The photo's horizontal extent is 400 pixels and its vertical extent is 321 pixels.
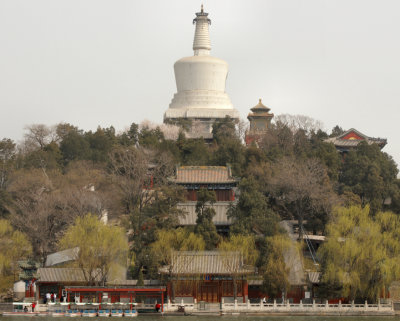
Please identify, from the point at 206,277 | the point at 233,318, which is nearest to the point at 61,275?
the point at 206,277

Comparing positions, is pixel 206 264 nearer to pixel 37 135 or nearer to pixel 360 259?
pixel 360 259

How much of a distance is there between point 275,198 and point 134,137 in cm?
1882

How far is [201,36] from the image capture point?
323 feet

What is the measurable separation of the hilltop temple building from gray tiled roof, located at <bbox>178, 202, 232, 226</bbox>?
32.1m

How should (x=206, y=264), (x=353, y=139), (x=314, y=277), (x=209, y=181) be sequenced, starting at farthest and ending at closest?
(x=353, y=139)
(x=209, y=181)
(x=206, y=264)
(x=314, y=277)

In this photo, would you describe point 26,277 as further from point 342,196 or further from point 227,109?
point 227,109

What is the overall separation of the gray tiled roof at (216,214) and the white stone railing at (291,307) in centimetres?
973

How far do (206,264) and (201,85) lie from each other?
154 feet

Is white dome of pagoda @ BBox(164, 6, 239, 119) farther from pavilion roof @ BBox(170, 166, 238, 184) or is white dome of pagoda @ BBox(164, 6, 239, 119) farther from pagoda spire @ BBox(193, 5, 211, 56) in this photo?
pavilion roof @ BBox(170, 166, 238, 184)

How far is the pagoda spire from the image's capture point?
98.4 metres

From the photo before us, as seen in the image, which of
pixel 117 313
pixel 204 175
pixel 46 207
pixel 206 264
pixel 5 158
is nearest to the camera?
pixel 117 313

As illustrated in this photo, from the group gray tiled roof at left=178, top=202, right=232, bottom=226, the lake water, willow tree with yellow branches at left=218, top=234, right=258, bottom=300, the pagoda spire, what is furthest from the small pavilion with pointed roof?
the lake water

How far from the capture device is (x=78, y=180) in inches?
2522

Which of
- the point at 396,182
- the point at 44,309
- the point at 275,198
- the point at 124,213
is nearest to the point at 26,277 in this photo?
the point at 44,309
